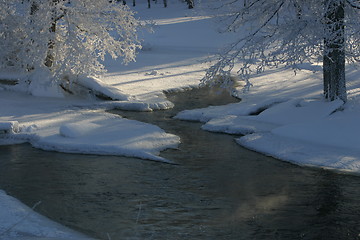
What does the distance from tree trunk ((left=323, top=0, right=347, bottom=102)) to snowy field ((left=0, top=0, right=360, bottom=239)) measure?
0.43 metres

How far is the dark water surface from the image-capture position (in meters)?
8.03

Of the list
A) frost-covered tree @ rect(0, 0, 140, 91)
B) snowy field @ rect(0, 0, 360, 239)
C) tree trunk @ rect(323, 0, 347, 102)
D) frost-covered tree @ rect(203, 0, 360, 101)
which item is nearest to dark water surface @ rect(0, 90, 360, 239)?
snowy field @ rect(0, 0, 360, 239)

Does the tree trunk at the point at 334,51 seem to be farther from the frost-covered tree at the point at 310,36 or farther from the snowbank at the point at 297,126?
the snowbank at the point at 297,126

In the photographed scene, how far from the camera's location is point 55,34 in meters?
18.0

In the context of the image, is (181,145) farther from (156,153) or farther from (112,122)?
(112,122)

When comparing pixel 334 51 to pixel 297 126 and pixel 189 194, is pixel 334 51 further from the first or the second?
pixel 189 194

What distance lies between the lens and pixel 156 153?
12.3m

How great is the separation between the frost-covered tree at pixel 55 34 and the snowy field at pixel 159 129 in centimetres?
103

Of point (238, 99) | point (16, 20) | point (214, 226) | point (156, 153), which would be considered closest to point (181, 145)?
point (156, 153)

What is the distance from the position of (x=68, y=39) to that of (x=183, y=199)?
9828 mm

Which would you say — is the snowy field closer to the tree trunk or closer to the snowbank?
the snowbank

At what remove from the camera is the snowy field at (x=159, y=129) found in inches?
456

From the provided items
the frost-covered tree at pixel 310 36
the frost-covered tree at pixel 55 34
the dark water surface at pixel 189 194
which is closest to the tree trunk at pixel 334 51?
the frost-covered tree at pixel 310 36

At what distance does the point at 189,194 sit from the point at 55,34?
10.5 m
